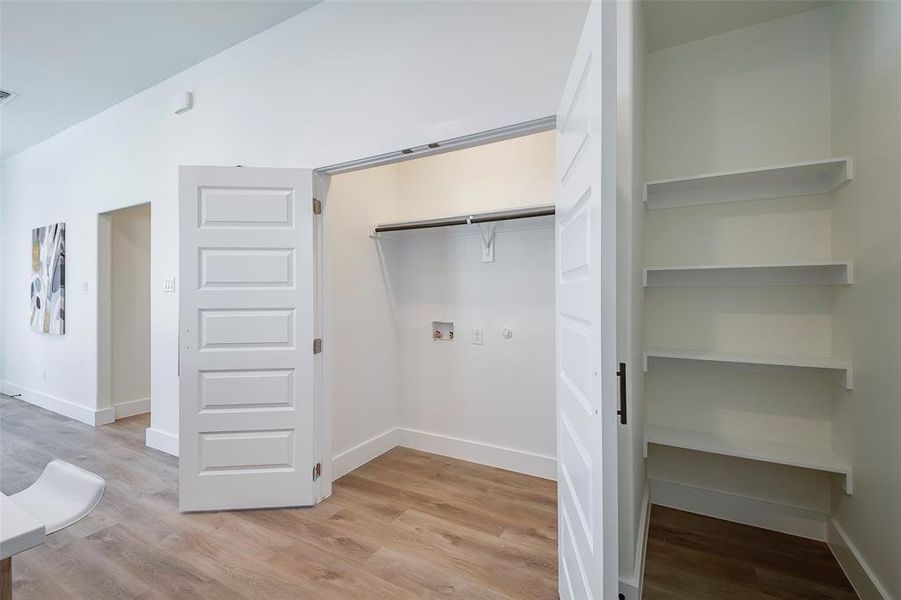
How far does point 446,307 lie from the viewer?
3.13m

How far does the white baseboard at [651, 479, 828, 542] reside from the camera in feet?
6.53

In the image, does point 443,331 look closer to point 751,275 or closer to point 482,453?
point 482,453

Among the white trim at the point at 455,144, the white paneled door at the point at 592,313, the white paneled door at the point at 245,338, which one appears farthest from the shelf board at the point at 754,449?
the white paneled door at the point at 245,338

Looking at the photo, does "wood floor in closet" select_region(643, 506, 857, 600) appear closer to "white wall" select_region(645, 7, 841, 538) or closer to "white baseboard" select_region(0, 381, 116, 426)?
"white wall" select_region(645, 7, 841, 538)

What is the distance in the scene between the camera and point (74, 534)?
210 cm

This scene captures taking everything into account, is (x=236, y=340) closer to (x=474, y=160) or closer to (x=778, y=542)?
(x=474, y=160)

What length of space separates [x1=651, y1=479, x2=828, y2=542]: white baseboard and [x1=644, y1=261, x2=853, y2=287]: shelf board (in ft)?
3.86

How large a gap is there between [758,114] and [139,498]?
4.28 metres

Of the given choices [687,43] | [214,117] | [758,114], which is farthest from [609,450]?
[214,117]

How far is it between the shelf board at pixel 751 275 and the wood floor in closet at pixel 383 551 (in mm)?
1322

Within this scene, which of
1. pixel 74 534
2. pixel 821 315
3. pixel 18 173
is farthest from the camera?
pixel 18 173

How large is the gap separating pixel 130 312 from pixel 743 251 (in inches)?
218

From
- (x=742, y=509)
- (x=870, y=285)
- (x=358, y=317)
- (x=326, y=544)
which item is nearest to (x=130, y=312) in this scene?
(x=358, y=317)

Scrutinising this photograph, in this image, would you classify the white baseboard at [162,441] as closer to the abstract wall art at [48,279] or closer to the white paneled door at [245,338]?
the white paneled door at [245,338]
